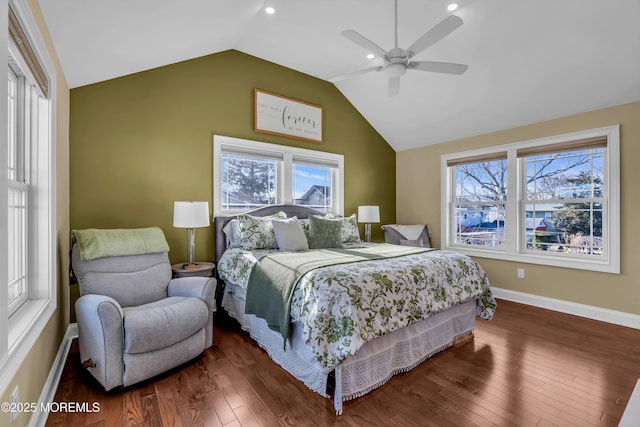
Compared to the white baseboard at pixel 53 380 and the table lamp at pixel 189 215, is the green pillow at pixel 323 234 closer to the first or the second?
the table lamp at pixel 189 215

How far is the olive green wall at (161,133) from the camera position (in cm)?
296

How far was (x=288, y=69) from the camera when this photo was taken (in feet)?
14.3

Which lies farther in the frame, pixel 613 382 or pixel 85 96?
pixel 85 96

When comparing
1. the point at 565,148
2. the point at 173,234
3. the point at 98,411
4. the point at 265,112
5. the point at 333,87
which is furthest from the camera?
the point at 333,87

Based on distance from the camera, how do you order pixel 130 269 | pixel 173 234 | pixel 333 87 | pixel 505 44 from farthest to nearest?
pixel 333 87
pixel 173 234
pixel 505 44
pixel 130 269

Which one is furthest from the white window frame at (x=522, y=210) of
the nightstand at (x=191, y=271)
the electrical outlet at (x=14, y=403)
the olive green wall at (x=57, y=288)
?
the electrical outlet at (x=14, y=403)

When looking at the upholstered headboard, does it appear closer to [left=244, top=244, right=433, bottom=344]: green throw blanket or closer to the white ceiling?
[left=244, top=244, right=433, bottom=344]: green throw blanket

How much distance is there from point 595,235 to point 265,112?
4.33 meters

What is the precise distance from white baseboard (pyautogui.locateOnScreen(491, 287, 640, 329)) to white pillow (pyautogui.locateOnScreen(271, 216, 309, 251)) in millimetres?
2946

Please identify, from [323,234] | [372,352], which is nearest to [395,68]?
[323,234]

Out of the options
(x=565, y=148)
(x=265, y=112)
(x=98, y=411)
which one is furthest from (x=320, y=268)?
(x=565, y=148)

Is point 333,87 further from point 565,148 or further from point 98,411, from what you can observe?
point 98,411

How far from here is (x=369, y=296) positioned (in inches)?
79.4

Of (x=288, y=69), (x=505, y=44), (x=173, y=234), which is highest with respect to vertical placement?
(x=288, y=69)
